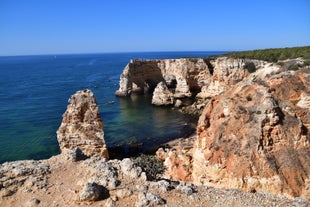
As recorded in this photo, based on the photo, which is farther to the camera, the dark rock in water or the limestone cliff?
the limestone cliff

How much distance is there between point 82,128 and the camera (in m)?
27.9

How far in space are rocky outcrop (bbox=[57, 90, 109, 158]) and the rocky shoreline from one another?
10 centimetres

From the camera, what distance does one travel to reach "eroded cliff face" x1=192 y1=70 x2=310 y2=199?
55.2ft

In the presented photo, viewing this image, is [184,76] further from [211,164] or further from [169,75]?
[211,164]

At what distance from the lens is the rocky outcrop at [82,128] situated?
27.8 metres

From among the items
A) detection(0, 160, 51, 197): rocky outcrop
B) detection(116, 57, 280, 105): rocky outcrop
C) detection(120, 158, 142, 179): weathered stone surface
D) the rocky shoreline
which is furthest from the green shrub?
detection(0, 160, 51, 197): rocky outcrop

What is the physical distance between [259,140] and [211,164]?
3.48 metres

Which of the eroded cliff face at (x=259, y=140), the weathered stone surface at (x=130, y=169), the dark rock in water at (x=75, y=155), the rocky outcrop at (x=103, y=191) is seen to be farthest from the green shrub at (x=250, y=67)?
the weathered stone surface at (x=130, y=169)

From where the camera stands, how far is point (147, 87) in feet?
240

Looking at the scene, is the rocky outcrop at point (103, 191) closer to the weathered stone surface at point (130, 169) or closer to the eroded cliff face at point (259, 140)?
the weathered stone surface at point (130, 169)

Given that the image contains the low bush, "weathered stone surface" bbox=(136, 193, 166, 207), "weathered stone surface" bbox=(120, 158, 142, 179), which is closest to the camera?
"weathered stone surface" bbox=(136, 193, 166, 207)

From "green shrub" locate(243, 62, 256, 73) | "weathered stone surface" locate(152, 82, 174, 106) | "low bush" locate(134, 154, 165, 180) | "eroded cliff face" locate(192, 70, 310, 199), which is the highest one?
"green shrub" locate(243, 62, 256, 73)

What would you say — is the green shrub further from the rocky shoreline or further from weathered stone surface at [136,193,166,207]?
weathered stone surface at [136,193,166,207]

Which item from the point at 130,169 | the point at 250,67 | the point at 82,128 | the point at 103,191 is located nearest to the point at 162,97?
the point at 250,67
